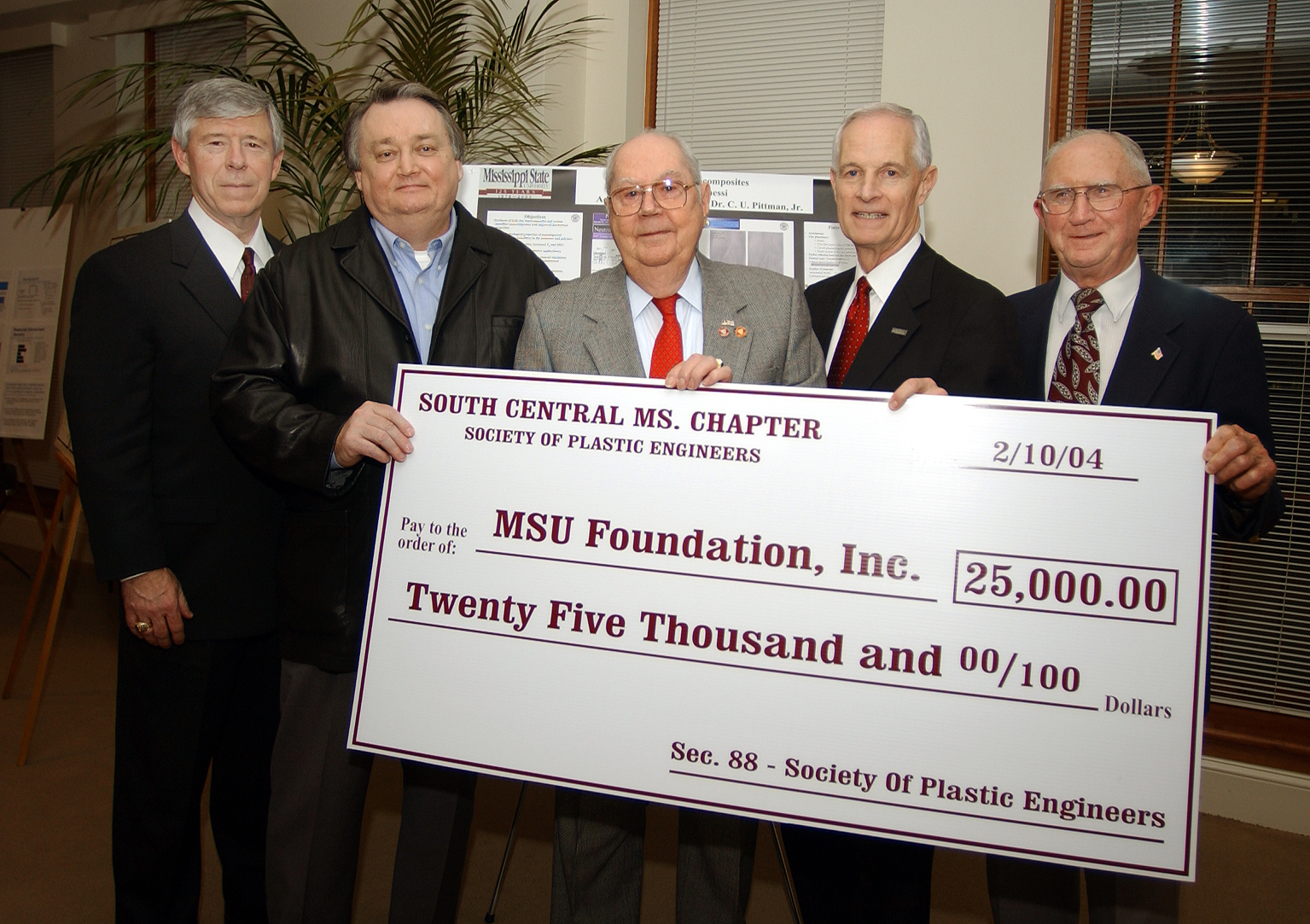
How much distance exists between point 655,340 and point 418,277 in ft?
1.84

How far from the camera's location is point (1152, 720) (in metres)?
1.42

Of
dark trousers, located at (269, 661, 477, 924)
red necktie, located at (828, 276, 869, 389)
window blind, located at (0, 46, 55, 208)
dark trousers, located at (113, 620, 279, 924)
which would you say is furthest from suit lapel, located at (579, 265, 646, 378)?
window blind, located at (0, 46, 55, 208)

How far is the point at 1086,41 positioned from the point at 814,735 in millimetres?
3355

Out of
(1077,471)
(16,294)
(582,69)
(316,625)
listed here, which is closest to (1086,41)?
(582,69)

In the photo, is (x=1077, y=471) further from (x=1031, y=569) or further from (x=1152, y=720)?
(x=1152, y=720)

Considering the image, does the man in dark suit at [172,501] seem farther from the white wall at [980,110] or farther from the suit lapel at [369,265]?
the white wall at [980,110]

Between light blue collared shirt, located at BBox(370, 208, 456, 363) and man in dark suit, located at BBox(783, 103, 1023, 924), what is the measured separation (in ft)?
2.98

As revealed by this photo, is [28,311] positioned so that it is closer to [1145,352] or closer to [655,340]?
[655,340]

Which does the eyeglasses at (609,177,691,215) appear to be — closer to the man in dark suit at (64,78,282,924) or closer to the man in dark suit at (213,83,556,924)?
the man in dark suit at (213,83,556,924)

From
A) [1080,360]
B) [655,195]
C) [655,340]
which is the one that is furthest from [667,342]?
[1080,360]

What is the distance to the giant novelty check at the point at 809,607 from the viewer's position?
1.43 meters

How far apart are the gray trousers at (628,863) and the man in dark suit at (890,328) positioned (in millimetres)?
245

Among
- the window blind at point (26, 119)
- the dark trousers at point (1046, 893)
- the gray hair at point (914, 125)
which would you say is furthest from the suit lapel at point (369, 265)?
the window blind at point (26, 119)

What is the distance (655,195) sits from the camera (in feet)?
5.92
